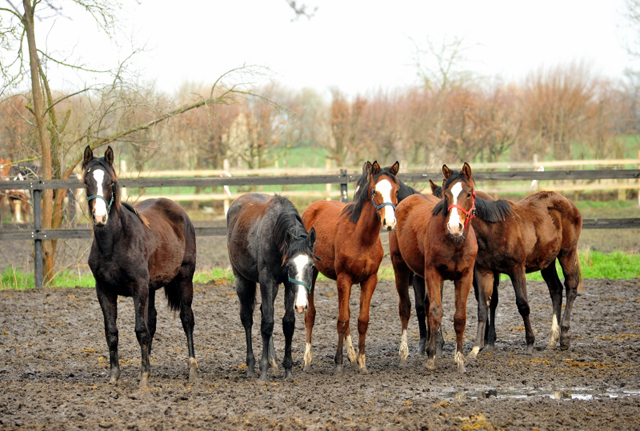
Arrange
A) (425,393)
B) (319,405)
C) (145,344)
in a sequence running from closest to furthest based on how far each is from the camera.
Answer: (319,405), (425,393), (145,344)

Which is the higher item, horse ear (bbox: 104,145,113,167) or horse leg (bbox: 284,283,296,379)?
horse ear (bbox: 104,145,113,167)

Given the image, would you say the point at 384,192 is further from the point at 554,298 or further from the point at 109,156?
the point at 554,298

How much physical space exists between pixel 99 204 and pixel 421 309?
3.66m

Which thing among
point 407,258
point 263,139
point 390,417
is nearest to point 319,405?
point 390,417

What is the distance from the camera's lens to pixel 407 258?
6.51 m

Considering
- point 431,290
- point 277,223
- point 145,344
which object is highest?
point 277,223

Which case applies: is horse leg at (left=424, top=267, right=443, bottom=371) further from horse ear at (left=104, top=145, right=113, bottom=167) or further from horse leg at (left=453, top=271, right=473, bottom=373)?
horse ear at (left=104, top=145, right=113, bottom=167)

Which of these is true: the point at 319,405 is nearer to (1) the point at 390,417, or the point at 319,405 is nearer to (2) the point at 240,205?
(1) the point at 390,417

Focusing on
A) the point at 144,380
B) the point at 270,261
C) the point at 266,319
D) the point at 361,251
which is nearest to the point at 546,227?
the point at 361,251

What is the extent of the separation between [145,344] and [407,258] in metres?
2.82

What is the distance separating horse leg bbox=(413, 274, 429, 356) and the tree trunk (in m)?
6.36

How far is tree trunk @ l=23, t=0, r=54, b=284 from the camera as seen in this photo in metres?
9.70

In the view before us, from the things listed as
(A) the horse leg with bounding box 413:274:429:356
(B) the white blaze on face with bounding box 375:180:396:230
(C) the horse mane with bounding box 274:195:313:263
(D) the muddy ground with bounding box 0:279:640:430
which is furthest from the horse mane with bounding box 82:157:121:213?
(A) the horse leg with bounding box 413:274:429:356

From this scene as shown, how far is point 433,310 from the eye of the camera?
19.2ft
